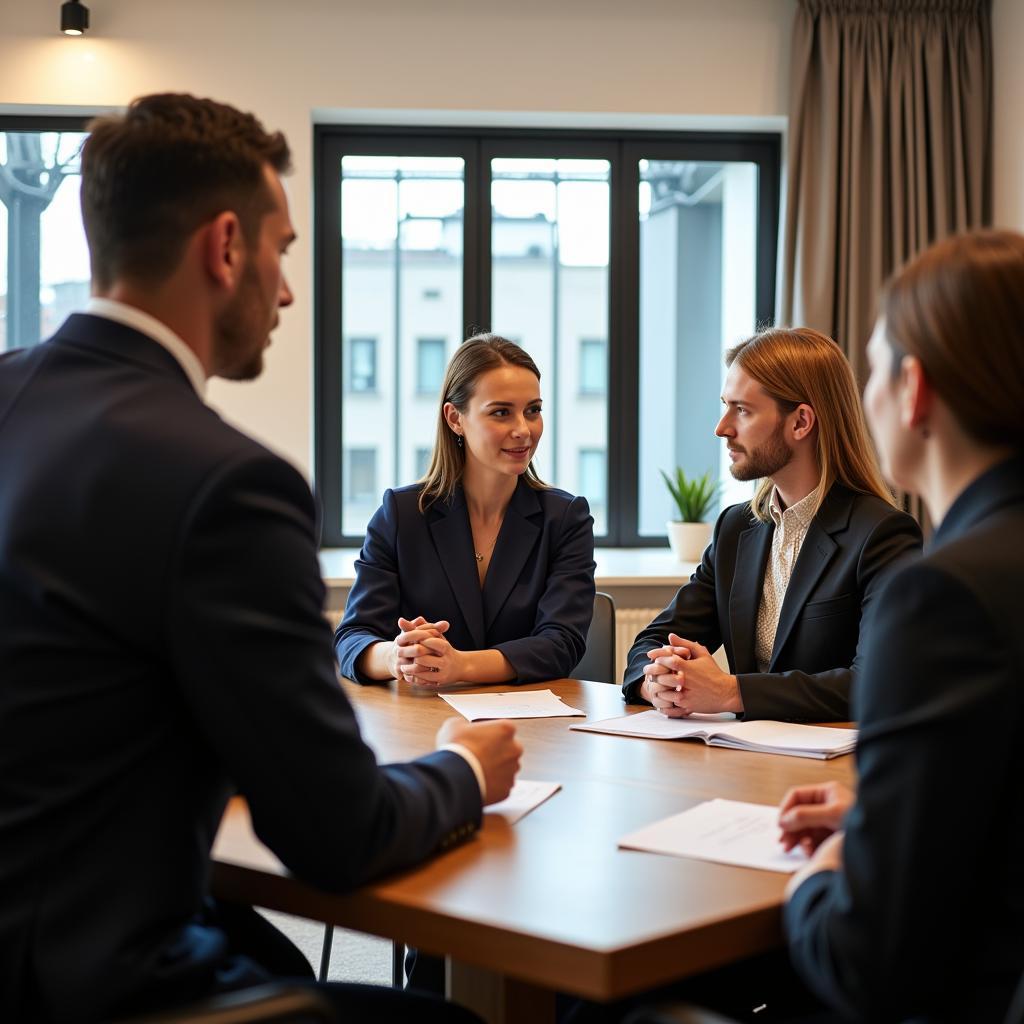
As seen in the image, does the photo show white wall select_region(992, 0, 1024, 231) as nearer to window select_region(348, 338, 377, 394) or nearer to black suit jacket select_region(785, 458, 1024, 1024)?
window select_region(348, 338, 377, 394)

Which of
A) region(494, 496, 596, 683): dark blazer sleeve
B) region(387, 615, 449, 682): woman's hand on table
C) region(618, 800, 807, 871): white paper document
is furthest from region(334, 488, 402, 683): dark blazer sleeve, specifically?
region(618, 800, 807, 871): white paper document

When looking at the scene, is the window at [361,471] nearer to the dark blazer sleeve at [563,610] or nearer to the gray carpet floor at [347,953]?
the gray carpet floor at [347,953]

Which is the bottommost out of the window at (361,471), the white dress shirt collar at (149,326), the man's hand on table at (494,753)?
the man's hand on table at (494,753)

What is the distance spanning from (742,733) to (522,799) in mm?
524

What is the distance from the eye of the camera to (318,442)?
192 inches

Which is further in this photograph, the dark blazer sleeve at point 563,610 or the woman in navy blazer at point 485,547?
the woman in navy blazer at point 485,547

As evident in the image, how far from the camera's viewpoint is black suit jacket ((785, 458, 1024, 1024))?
1.02m

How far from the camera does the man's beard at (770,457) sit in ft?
8.28

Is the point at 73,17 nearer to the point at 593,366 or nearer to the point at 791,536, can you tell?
the point at 593,366

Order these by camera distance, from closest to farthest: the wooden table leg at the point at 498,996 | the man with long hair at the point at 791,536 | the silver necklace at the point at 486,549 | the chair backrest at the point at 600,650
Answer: the wooden table leg at the point at 498,996 → the man with long hair at the point at 791,536 → the silver necklace at the point at 486,549 → the chair backrest at the point at 600,650

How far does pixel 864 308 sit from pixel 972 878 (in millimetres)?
3875

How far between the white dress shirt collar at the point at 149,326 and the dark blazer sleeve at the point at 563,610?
4.38ft

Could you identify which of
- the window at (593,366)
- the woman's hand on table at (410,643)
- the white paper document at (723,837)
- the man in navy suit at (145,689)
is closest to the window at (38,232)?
the window at (593,366)

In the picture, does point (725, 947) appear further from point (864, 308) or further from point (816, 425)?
point (864, 308)
